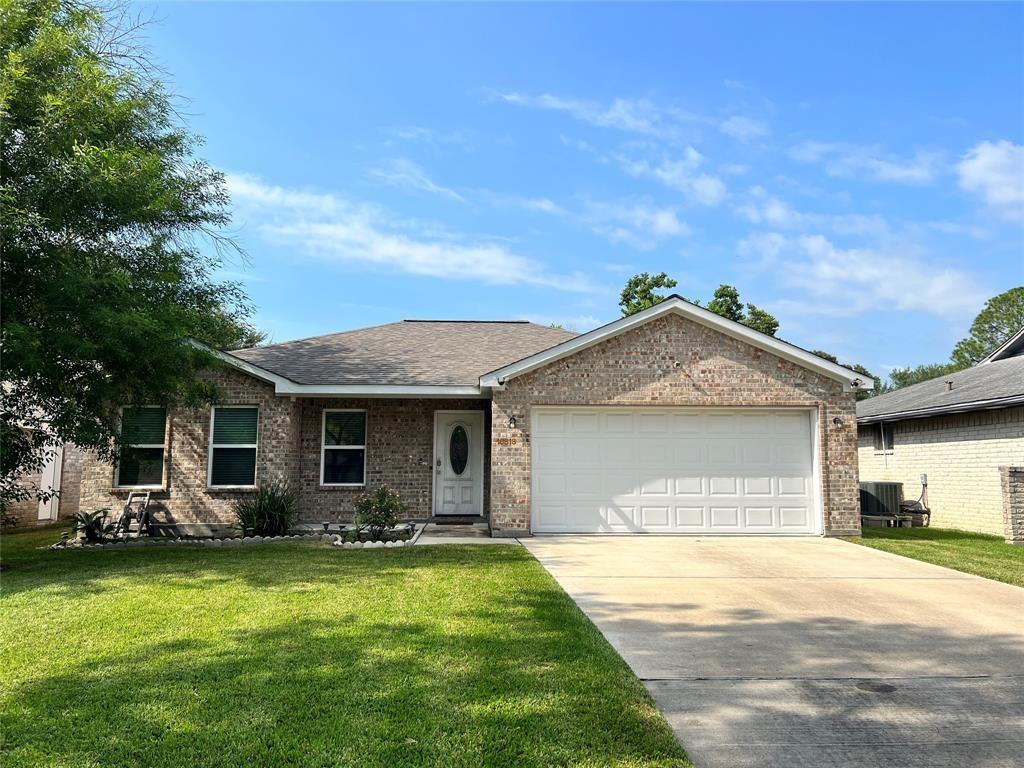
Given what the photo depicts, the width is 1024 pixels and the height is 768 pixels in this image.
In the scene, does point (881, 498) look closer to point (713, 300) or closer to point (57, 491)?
point (57, 491)

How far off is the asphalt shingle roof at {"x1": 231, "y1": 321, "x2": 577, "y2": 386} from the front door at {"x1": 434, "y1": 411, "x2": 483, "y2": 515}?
1172 millimetres

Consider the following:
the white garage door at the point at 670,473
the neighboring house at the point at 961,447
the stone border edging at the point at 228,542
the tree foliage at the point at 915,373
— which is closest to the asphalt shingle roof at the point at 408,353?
the white garage door at the point at 670,473

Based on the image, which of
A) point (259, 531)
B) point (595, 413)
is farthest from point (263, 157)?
point (595, 413)

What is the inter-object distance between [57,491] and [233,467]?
6808 millimetres

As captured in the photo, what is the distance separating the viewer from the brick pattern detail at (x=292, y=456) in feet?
40.7

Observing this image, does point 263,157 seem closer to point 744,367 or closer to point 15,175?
point 15,175

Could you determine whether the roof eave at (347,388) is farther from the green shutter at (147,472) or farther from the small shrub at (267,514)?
the green shutter at (147,472)

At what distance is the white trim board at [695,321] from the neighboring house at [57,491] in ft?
37.5

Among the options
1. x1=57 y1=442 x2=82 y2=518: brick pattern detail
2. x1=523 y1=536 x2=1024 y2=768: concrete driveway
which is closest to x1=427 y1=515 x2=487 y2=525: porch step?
x1=523 y1=536 x2=1024 y2=768: concrete driveway

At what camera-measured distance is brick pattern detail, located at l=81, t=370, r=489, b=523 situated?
1241 cm

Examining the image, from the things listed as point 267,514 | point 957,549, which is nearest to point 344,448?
point 267,514

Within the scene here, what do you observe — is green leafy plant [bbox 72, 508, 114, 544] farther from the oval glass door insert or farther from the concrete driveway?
the concrete driveway

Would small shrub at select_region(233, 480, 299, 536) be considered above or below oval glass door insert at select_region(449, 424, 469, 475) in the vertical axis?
below

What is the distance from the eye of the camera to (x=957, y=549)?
1062 centimetres
